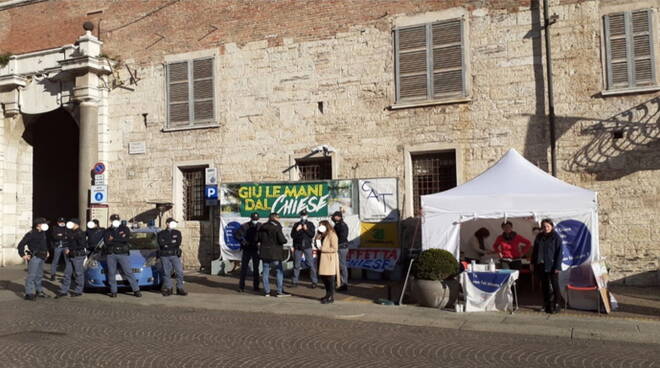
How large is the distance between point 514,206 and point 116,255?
767 centimetres

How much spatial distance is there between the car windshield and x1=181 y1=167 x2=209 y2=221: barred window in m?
3.52

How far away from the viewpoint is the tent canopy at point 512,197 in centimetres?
1071

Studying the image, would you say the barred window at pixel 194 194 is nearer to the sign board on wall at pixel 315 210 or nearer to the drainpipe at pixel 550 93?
the sign board on wall at pixel 315 210

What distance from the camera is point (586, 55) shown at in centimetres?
1355

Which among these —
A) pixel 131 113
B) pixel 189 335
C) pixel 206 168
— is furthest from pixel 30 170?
pixel 189 335

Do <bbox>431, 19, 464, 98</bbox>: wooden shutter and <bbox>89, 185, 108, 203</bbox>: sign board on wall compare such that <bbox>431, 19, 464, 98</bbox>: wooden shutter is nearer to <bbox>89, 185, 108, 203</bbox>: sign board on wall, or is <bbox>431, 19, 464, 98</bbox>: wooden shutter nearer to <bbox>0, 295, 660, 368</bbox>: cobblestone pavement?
<bbox>0, 295, 660, 368</bbox>: cobblestone pavement

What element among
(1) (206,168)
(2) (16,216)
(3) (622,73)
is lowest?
(2) (16,216)

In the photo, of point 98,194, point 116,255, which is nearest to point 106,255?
point 116,255

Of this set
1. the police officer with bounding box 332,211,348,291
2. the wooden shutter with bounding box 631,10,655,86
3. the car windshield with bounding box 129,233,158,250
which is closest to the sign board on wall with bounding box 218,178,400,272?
the police officer with bounding box 332,211,348,291

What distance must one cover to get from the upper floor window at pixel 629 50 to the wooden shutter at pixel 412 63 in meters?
4.05

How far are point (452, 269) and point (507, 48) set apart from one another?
6.24 m

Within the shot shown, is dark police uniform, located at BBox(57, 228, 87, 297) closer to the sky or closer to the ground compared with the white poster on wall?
closer to the ground

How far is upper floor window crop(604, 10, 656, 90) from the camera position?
516 inches

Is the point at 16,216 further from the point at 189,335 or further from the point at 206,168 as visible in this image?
the point at 189,335
